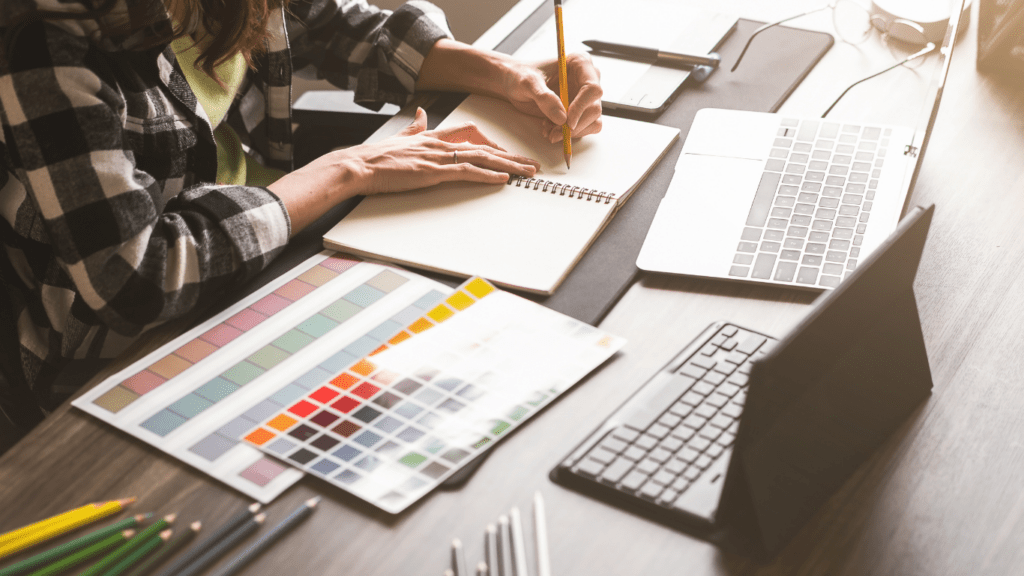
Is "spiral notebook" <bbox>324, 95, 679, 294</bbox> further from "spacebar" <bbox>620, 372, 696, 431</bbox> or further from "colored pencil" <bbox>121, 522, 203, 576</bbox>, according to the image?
"colored pencil" <bbox>121, 522, 203, 576</bbox>

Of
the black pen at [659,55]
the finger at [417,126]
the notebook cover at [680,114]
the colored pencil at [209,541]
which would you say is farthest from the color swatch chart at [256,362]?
the black pen at [659,55]

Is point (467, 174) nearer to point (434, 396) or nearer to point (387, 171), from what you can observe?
point (387, 171)

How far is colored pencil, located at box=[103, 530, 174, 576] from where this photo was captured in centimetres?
61

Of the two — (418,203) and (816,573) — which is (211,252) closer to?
(418,203)

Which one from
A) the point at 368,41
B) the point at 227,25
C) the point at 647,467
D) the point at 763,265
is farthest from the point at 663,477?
the point at 368,41

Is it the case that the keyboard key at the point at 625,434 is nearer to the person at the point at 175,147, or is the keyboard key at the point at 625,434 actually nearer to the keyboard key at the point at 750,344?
the keyboard key at the point at 750,344

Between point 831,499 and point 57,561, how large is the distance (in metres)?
0.59

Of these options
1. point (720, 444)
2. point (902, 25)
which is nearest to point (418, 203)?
point (720, 444)

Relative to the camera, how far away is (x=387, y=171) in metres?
0.98

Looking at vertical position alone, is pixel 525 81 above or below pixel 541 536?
above

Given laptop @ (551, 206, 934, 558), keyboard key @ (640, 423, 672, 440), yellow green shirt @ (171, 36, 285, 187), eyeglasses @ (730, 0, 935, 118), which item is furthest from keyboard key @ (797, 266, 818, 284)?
yellow green shirt @ (171, 36, 285, 187)

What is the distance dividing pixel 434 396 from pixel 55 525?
31 centimetres

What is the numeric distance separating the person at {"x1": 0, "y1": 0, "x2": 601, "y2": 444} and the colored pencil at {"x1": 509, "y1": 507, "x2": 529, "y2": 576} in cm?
41

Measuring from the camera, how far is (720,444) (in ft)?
2.22
